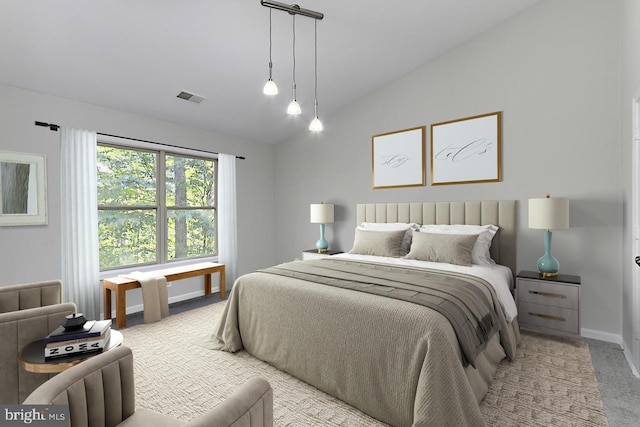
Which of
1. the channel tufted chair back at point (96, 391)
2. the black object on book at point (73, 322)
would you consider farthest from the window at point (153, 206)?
the channel tufted chair back at point (96, 391)

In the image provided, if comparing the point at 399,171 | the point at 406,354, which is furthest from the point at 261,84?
the point at 406,354

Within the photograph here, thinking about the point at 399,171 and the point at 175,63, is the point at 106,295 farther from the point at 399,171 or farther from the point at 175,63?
the point at 399,171

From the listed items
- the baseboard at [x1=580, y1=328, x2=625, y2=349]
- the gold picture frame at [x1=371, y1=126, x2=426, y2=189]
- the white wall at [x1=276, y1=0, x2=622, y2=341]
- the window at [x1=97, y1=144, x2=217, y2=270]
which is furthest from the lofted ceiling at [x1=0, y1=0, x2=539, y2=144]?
the baseboard at [x1=580, y1=328, x2=625, y2=349]

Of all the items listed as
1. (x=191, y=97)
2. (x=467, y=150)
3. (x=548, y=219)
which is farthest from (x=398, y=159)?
(x=191, y=97)

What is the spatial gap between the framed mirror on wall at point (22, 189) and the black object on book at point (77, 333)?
75.6 inches

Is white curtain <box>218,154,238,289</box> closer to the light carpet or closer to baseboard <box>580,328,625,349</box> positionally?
the light carpet

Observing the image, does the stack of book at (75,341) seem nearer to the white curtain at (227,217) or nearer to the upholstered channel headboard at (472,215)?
the white curtain at (227,217)

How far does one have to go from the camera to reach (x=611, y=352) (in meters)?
2.79

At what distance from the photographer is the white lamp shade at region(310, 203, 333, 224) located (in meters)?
4.79

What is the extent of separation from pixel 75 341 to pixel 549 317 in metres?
3.69

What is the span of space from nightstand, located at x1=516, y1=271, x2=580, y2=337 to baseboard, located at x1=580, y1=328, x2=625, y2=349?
281mm

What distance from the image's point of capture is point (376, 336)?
1926 millimetres

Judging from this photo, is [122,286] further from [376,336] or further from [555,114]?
[555,114]

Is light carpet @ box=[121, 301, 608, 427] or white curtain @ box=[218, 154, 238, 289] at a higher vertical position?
white curtain @ box=[218, 154, 238, 289]
